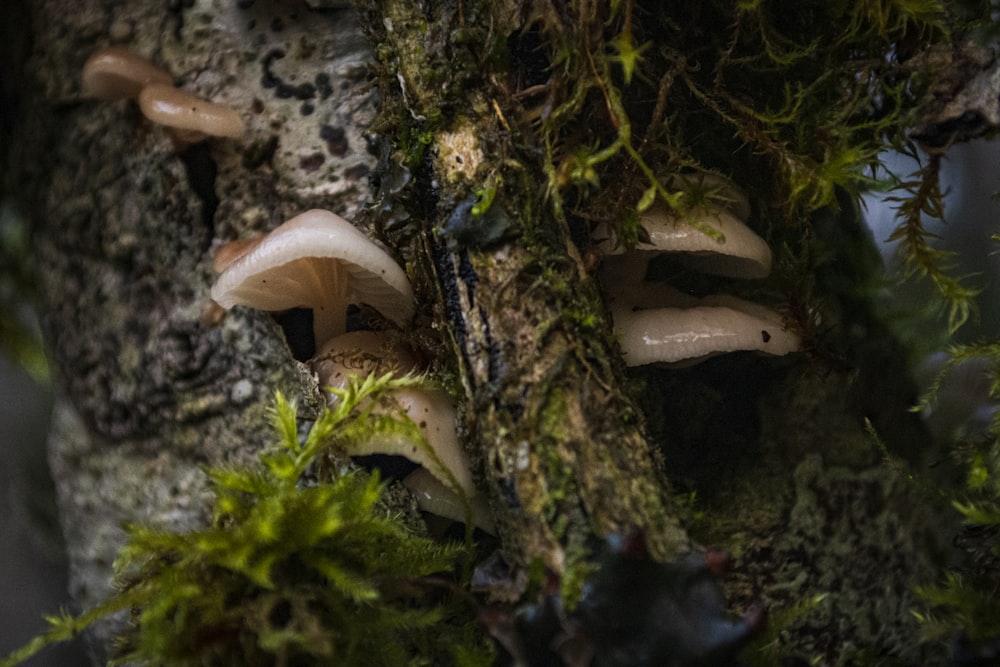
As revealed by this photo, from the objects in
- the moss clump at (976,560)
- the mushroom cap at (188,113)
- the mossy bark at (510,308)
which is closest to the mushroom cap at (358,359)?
the mossy bark at (510,308)

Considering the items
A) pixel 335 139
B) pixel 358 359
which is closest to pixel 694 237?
pixel 358 359

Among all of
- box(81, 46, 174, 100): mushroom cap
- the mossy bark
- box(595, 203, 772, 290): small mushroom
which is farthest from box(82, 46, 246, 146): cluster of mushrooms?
box(595, 203, 772, 290): small mushroom

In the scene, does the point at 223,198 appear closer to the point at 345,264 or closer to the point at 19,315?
the point at 345,264

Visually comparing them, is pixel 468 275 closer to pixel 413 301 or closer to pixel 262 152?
pixel 413 301

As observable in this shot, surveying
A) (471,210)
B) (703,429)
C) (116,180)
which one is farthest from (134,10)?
(703,429)

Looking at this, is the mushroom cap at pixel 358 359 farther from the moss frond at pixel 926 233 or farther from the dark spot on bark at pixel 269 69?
the moss frond at pixel 926 233

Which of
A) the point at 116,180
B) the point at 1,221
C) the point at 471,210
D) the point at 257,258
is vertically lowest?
the point at 1,221
